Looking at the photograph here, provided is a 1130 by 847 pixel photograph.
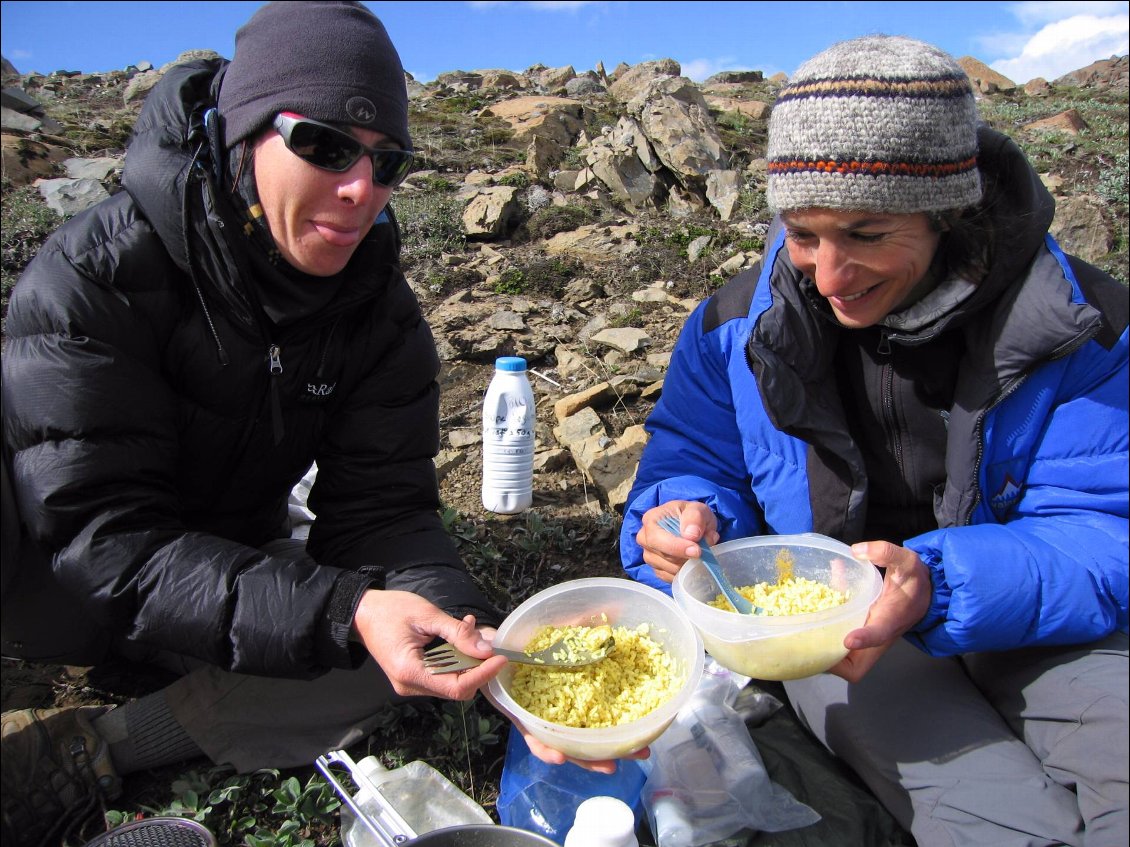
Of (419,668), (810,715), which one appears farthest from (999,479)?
(419,668)

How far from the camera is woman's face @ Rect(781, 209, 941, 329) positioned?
2.19m

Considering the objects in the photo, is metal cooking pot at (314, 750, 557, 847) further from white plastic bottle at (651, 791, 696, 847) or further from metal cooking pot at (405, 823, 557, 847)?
white plastic bottle at (651, 791, 696, 847)

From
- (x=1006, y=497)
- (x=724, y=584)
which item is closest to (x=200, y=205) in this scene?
(x=724, y=584)

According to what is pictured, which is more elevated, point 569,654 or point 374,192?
point 374,192

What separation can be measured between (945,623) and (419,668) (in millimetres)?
1309

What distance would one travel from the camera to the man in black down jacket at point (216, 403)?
2.18 m

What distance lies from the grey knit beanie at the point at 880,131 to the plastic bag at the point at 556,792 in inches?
61.1

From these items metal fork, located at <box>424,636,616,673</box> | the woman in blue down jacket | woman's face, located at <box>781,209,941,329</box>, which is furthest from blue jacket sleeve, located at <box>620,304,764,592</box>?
metal fork, located at <box>424,636,616,673</box>

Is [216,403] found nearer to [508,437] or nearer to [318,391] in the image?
[318,391]

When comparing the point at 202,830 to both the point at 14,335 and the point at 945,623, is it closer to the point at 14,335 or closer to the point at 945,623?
the point at 14,335

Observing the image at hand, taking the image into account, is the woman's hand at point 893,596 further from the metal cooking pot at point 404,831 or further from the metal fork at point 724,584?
the metal cooking pot at point 404,831

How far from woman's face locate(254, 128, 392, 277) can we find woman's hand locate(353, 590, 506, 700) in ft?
3.05

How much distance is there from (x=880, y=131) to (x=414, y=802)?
6.68 ft

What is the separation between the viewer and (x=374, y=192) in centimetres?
233
